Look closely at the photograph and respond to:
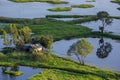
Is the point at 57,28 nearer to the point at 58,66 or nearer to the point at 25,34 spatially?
the point at 25,34

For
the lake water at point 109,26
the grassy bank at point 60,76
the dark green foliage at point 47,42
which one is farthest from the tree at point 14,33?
the lake water at point 109,26

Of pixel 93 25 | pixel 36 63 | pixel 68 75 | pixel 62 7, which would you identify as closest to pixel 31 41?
pixel 36 63

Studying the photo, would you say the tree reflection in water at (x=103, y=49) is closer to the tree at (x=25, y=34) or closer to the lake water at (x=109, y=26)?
the lake water at (x=109, y=26)

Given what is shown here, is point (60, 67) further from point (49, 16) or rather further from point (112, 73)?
point (49, 16)

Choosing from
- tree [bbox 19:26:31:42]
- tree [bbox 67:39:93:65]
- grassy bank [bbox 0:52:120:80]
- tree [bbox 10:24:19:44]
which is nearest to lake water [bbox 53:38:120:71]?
tree [bbox 67:39:93:65]

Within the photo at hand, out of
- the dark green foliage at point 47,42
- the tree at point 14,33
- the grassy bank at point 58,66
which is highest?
the tree at point 14,33
